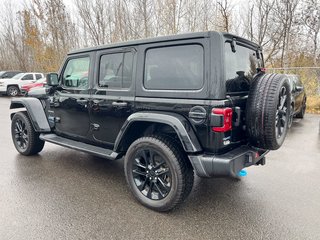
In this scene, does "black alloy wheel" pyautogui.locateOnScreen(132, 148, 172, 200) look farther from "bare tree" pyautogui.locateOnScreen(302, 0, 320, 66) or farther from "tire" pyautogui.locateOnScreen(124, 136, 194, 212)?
"bare tree" pyautogui.locateOnScreen(302, 0, 320, 66)

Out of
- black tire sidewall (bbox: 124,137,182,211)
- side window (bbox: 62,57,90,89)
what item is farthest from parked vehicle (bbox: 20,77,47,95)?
black tire sidewall (bbox: 124,137,182,211)

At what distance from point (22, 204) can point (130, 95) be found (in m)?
1.86

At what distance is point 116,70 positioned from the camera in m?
3.40

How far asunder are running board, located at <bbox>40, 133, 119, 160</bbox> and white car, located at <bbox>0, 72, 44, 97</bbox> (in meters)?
14.1

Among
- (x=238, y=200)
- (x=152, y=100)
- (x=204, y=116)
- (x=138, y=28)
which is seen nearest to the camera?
(x=204, y=116)

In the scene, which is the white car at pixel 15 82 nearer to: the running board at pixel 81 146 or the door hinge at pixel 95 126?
the running board at pixel 81 146

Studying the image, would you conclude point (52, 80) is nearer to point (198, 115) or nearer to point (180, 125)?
point (180, 125)

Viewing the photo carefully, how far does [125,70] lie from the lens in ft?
10.8

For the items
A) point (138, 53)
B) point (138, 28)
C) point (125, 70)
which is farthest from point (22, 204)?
point (138, 28)

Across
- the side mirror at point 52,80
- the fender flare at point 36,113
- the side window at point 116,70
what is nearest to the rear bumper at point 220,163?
the side window at point 116,70

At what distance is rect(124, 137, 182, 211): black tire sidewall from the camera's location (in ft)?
8.96

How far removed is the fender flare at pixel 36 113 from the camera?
4.41 m

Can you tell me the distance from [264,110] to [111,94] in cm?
→ 191

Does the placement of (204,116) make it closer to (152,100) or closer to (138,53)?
(152,100)
